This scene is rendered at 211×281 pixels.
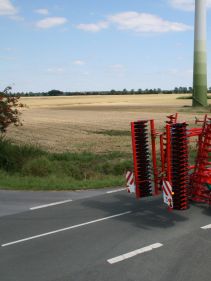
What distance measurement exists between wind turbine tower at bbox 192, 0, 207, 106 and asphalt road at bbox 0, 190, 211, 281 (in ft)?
130

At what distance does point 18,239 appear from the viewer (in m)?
8.76

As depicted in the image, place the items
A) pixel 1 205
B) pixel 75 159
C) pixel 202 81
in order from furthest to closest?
pixel 202 81 → pixel 75 159 → pixel 1 205

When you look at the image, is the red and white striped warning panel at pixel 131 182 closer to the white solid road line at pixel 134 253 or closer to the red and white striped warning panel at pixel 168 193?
the red and white striped warning panel at pixel 168 193

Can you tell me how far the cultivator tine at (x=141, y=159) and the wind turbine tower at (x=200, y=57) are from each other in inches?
1547

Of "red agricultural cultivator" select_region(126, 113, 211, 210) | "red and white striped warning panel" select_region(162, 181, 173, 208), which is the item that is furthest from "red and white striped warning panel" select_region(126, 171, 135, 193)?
"red and white striped warning panel" select_region(162, 181, 173, 208)

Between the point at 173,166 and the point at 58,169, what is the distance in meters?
7.85

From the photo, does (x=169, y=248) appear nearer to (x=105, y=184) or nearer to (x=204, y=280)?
(x=204, y=280)

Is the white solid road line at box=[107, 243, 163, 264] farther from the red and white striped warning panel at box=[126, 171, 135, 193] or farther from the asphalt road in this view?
the red and white striped warning panel at box=[126, 171, 135, 193]

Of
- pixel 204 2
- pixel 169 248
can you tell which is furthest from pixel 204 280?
pixel 204 2

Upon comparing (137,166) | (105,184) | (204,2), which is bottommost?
(105,184)

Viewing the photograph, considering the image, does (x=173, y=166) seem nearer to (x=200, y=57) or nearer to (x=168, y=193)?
(x=168, y=193)

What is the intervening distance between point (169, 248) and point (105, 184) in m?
6.17

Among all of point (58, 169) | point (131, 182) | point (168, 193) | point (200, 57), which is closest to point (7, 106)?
point (58, 169)

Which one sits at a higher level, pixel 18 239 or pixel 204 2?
pixel 204 2
